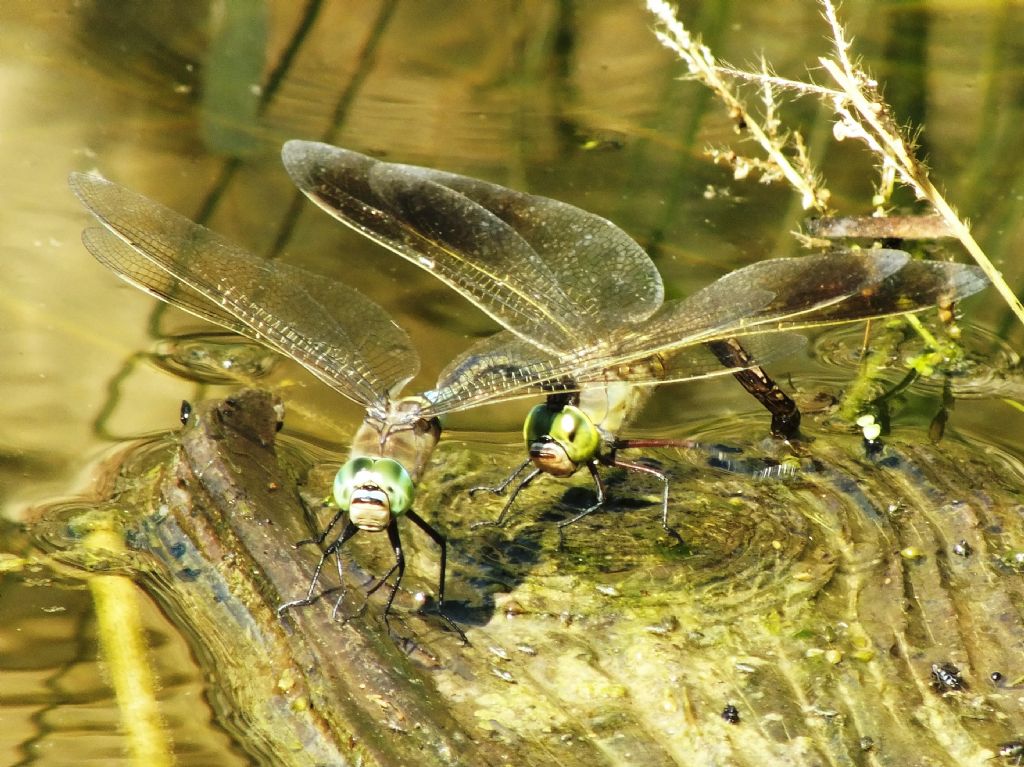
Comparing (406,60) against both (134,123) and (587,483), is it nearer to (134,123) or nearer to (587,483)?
(134,123)

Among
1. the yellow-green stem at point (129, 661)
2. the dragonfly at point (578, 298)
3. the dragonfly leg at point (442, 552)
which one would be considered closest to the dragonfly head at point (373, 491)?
the dragonfly leg at point (442, 552)

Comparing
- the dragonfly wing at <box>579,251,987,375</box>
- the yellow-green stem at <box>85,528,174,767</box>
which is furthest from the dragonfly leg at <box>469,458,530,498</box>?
the yellow-green stem at <box>85,528,174,767</box>

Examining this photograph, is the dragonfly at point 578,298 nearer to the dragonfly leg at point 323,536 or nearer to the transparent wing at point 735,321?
the transparent wing at point 735,321

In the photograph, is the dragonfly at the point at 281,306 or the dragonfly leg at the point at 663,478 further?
the dragonfly at the point at 281,306

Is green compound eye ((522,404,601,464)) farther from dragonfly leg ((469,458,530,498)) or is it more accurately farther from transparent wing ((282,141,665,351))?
transparent wing ((282,141,665,351))

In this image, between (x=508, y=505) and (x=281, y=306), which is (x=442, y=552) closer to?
(x=508, y=505)

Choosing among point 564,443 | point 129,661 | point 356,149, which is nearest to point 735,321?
point 564,443

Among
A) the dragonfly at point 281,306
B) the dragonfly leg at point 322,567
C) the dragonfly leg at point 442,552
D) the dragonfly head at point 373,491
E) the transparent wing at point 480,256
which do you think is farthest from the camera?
the transparent wing at point 480,256
